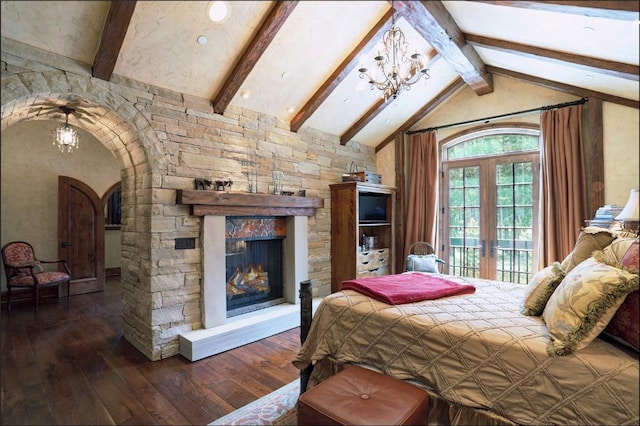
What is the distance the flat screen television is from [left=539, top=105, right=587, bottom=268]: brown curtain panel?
2.46 meters

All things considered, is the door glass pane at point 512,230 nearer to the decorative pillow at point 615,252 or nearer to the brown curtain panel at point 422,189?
the brown curtain panel at point 422,189

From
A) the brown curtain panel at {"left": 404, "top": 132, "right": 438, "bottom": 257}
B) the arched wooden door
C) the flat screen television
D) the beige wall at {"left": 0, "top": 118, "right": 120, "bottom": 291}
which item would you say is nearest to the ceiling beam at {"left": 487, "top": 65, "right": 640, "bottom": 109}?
the brown curtain panel at {"left": 404, "top": 132, "right": 438, "bottom": 257}

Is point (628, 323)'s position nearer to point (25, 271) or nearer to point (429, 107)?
point (429, 107)

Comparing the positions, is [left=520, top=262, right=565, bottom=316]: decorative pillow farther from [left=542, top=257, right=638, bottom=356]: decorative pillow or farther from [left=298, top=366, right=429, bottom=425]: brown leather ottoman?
[left=298, top=366, right=429, bottom=425]: brown leather ottoman

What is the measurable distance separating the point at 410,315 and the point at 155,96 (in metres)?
2.76

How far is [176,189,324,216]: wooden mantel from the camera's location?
293 centimetres

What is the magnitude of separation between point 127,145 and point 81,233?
3.28 metres

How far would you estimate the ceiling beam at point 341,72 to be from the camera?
2232 millimetres

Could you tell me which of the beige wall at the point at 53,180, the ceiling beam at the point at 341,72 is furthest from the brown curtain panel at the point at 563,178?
the beige wall at the point at 53,180

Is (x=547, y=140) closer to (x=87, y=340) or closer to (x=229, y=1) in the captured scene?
(x=229, y=1)

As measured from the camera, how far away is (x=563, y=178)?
6.56 ft

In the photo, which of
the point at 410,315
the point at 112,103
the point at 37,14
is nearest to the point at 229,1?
the point at 37,14

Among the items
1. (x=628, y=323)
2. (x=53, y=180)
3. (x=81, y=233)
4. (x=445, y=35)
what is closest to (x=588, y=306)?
(x=628, y=323)

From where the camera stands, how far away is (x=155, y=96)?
2779mm
